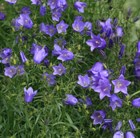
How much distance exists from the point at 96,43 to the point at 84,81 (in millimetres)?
402

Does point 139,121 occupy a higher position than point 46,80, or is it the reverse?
point 46,80

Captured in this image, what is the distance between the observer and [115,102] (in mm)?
3492

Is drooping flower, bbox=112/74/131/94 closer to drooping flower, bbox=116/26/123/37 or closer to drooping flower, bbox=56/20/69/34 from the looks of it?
drooping flower, bbox=116/26/123/37

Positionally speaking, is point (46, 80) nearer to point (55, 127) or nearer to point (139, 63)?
point (55, 127)

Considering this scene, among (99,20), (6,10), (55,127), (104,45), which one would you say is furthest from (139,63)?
(6,10)

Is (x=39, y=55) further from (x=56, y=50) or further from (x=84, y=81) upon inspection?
(x=84, y=81)

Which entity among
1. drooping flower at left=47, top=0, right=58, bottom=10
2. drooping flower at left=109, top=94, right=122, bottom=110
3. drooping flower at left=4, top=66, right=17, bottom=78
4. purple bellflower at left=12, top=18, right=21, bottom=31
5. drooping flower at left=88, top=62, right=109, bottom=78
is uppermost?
drooping flower at left=47, top=0, right=58, bottom=10

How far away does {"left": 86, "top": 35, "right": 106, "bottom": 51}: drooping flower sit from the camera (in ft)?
12.5

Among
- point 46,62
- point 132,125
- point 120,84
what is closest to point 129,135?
point 132,125

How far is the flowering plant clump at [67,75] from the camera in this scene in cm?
348

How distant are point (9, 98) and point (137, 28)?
4.69 ft

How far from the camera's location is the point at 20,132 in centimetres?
351

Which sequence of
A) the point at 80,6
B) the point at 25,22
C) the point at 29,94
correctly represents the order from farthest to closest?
the point at 80,6 → the point at 25,22 → the point at 29,94

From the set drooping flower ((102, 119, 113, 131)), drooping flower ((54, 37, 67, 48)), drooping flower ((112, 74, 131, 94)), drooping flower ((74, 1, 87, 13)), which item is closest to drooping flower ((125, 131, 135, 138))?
drooping flower ((102, 119, 113, 131))
